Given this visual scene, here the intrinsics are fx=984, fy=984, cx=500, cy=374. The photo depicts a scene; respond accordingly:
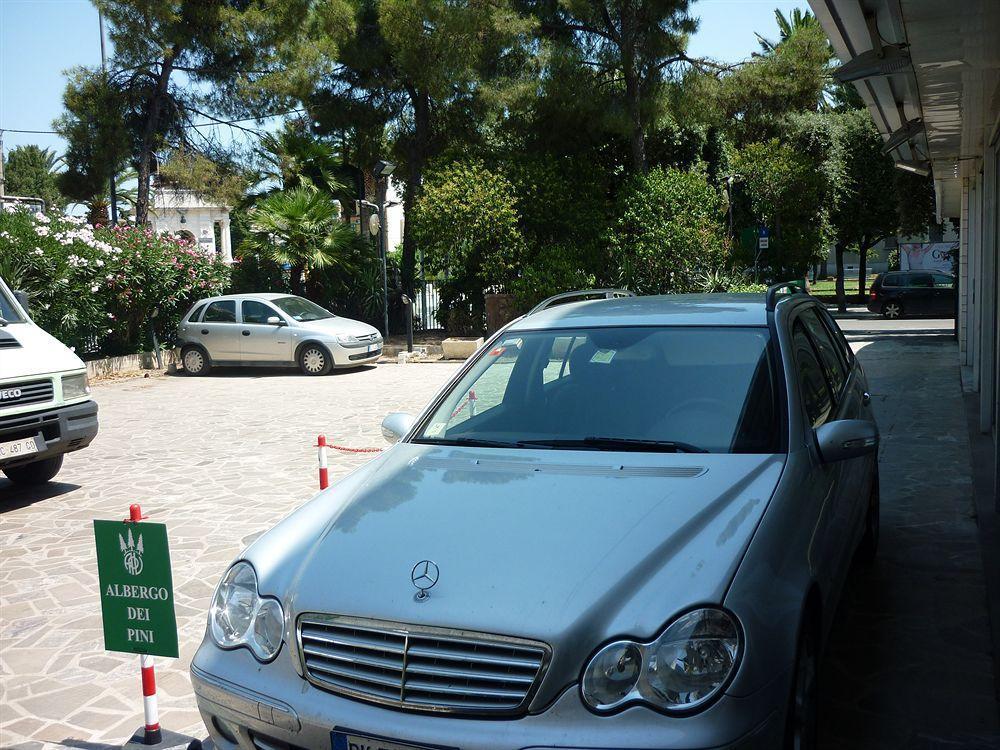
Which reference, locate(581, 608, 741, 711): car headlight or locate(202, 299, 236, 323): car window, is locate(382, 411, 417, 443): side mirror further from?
locate(202, 299, 236, 323): car window

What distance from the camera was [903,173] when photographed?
31.9 metres

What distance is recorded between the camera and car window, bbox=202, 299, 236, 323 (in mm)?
19719

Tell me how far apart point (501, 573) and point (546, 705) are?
44 cm

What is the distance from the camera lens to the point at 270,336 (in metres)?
19.2

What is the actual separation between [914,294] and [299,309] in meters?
20.4

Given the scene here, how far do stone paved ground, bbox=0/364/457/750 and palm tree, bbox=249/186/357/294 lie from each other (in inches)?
290

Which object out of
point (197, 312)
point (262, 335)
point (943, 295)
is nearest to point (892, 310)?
point (943, 295)

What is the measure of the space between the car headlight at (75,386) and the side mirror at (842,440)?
6.62m

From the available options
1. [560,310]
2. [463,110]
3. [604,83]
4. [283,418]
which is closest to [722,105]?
[604,83]

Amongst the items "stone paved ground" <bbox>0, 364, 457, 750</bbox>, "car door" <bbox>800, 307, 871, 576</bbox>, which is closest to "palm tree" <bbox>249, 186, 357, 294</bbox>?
"stone paved ground" <bbox>0, 364, 457, 750</bbox>

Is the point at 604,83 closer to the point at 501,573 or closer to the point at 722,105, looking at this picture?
the point at 722,105

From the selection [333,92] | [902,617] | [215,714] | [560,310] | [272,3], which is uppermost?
[272,3]

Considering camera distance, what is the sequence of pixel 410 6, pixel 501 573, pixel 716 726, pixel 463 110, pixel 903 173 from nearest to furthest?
pixel 716 726
pixel 501 573
pixel 410 6
pixel 463 110
pixel 903 173

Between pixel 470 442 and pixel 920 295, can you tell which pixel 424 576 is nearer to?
pixel 470 442
